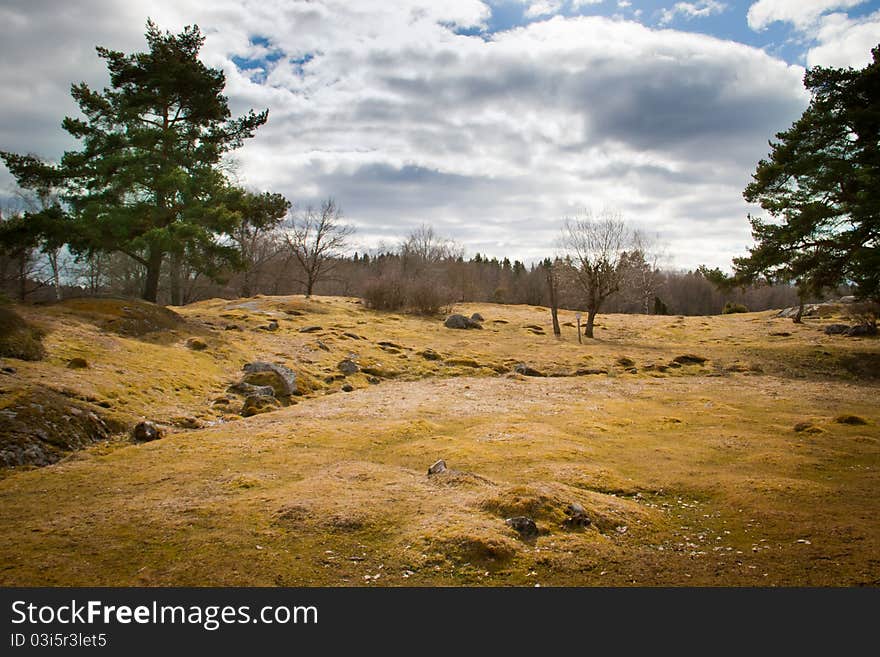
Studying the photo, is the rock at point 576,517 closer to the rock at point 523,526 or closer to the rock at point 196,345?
the rock at point 523,526

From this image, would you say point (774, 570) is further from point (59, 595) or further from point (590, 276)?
point (590, 276)

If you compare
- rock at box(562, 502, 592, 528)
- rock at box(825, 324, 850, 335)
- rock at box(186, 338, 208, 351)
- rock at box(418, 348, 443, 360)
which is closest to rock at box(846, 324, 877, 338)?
rock at box(825, 324, 850, 335)

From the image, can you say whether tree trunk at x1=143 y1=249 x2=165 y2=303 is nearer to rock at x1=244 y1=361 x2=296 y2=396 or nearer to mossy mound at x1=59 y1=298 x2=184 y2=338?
mossy mound at x1=59 y1=298 x2=184 y2=338

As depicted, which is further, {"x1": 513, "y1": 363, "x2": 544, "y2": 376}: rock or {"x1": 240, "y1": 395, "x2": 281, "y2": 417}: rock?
{"x1": 513, "y1": 363, "x2": 544, "y2": 376}: rock

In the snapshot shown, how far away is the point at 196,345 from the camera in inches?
858

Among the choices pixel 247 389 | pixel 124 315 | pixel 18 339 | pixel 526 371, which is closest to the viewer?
pixel 18 339

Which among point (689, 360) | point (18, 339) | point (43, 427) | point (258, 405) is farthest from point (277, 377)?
point (689, 360)

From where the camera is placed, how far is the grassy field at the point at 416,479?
5.71m

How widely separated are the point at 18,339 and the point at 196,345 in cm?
741

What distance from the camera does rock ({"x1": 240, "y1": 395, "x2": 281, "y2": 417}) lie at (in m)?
16.2

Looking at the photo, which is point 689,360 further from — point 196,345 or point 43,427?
point 43,427

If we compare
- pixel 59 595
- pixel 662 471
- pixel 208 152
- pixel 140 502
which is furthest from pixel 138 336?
pixel 662 471

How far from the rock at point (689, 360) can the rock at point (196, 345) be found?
25.8 m

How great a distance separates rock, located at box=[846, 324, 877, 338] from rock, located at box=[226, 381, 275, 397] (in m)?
38.1
